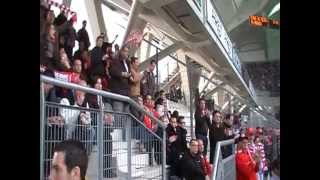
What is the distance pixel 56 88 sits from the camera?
2264mm

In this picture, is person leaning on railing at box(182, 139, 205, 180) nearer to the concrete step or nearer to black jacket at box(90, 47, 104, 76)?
the concrete step

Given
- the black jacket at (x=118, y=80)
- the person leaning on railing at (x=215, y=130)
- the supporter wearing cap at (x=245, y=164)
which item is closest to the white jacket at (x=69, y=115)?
the black jacket at (x=118, y=80)

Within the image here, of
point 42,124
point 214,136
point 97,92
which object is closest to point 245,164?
point 214,136

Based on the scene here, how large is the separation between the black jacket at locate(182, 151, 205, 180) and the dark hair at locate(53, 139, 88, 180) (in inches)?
27.0

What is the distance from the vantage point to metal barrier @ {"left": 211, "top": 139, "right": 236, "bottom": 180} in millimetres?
2926

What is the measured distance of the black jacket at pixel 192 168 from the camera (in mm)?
2828

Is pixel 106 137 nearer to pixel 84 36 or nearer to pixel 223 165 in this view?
pixel 84 36

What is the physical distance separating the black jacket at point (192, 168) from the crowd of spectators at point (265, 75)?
624mm

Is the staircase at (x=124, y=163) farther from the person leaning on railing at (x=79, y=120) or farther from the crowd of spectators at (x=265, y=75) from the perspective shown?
the crowd of spectators at (x=265, y=75)

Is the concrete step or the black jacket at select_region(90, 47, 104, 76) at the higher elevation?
the black jacket at select_region(90, 47, 104, 76)

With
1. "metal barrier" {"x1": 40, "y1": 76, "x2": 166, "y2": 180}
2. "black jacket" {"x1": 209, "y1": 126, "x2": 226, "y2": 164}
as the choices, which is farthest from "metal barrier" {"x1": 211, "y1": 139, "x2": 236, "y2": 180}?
"metal barrier" {"x1": 40, "y1": 76, "x2": 166, "y2": 180}

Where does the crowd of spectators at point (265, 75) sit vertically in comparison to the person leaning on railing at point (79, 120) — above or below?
above

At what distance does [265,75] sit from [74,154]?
4.50 ft

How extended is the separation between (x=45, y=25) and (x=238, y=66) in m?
1.28
